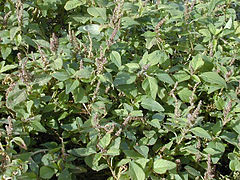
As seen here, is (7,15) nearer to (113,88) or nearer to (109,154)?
(113,88)

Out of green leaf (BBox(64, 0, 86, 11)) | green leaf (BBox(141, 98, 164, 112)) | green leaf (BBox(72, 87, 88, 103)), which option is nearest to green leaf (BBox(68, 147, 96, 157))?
green leaf (BBox(72, 87, 88, 103))

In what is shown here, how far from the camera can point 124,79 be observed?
1.77 meters

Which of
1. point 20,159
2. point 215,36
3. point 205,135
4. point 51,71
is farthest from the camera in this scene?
point 215,36

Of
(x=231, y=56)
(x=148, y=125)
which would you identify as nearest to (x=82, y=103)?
(x=148, y=125)

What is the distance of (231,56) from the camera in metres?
2.15

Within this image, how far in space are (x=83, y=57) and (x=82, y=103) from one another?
25 centimetres

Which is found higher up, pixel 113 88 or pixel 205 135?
pixel 113 88

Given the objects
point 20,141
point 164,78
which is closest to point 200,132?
point 164,78

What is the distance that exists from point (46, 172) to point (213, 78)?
3.11 feet

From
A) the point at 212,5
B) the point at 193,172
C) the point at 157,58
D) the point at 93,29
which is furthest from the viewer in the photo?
the point at 212,5

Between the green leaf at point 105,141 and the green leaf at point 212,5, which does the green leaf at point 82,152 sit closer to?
the green leaf at point 105,141

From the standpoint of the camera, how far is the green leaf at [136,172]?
5.08ft

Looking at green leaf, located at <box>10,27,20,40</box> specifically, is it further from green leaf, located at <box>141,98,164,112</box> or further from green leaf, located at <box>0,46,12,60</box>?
green leaf, located at <box>141,98,164,112</box>

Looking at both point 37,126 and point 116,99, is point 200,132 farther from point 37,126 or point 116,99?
point 37,126
